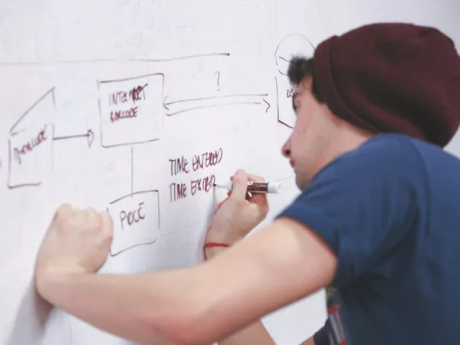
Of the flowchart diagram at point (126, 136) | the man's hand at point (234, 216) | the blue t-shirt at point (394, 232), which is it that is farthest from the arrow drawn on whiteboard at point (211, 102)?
the blue t-shirt at point (394, 232)

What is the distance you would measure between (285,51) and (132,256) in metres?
0.45

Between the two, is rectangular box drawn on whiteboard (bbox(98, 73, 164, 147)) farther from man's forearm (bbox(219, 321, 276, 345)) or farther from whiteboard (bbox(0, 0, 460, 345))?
man's forearm (bbox(219, 321, 276, 345))

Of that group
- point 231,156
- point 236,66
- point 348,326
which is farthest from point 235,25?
point 348,326

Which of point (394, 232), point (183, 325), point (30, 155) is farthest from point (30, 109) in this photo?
point (394, 232)

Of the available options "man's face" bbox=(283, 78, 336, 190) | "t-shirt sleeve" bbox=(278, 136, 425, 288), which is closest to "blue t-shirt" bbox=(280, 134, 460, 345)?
"t-shirt sleeve" bbox=(278, 136, 425, 288)

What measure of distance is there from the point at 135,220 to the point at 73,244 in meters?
0.12

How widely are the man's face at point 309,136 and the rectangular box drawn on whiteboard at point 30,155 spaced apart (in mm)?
295

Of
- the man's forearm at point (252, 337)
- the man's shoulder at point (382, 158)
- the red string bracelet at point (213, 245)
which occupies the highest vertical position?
the man's shoulder at point (382, 158)

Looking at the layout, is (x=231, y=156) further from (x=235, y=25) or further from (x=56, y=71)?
(x=56, y=71)

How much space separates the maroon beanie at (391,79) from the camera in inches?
24.8

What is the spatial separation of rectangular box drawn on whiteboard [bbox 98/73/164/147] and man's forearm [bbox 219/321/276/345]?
1.12 feet

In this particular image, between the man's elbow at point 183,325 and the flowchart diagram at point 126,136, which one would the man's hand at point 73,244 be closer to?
the flowchart diagram at point 126,136

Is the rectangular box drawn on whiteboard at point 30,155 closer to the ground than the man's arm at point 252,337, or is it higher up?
higher up

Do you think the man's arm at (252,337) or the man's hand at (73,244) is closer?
the man's hand at (73,244)
